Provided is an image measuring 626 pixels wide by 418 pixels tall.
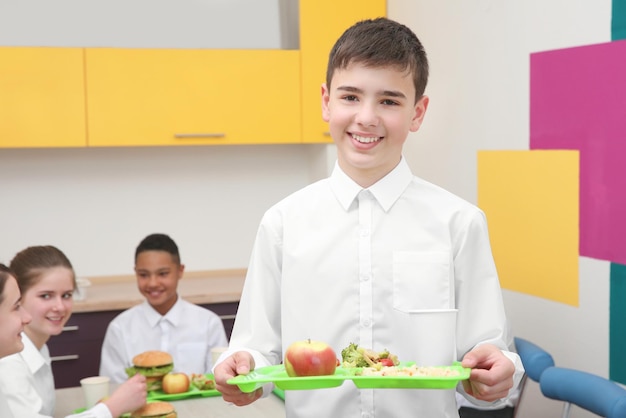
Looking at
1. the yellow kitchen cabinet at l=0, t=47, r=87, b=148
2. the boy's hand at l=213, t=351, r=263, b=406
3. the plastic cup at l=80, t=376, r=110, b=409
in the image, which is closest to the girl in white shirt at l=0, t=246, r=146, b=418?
the plastic cup at l=80, t=376, r=110, b=409

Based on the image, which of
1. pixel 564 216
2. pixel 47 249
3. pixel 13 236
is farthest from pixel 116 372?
pixel 564 216

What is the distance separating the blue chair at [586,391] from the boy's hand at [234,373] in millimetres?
1023

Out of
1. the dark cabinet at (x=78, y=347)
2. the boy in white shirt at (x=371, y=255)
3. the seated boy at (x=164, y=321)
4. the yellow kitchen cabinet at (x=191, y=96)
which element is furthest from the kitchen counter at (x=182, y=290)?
the boy in white shirt at (x=371, y=255)

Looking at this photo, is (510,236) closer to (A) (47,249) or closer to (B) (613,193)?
(B) (613,193)

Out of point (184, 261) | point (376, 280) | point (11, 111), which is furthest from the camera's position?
point (184, 261)

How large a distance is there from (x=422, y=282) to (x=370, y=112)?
0.96 feet

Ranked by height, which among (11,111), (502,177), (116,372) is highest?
(11,111)

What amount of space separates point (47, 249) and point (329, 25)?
2.01 metres

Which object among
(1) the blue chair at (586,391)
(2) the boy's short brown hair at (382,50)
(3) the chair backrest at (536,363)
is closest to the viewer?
(2) the boy's short brown hair at (382,50)

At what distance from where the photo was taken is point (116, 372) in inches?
119

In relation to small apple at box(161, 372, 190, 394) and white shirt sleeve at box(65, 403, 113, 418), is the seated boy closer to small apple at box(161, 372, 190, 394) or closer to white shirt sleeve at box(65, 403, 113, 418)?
small apple at box(161, 372, 190, 394)

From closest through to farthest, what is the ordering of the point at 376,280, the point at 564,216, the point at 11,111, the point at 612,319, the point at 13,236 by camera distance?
the point at 376,280 < the point at 612,319 < the point at 564,216 < the point at 11,111 < the point at 13,236

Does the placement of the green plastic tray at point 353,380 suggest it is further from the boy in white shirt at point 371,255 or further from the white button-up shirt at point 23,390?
the white button-up shirt at point 23,390

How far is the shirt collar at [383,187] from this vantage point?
1520 millimetres
